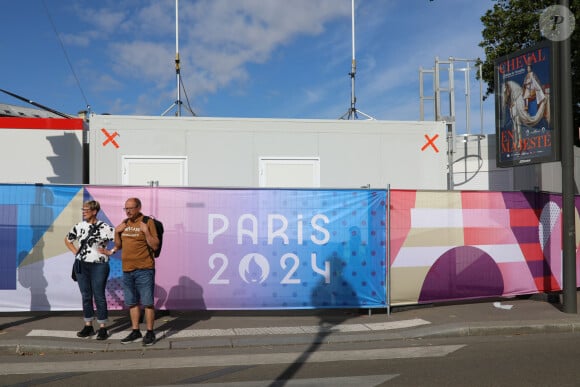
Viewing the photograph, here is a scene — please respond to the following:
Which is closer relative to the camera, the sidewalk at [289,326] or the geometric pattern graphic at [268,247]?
the sidewalk at [289,326]

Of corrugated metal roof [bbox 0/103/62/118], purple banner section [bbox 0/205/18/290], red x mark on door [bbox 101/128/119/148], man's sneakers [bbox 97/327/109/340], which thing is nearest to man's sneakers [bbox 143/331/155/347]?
man's sneakers [bbox 97/327/109/340]

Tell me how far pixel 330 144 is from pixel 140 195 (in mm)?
4684

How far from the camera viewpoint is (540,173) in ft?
38.5

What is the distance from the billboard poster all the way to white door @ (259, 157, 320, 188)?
3.68m

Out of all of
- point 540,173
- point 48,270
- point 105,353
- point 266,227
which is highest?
point 540,173

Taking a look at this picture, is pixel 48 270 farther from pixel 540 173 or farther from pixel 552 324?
pixel 540 173

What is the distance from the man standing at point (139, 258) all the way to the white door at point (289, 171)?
187 inches

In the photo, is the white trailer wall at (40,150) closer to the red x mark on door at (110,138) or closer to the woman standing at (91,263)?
the red x mark on door at (110,138)

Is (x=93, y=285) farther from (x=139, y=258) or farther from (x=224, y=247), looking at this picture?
(x=224, y=247)

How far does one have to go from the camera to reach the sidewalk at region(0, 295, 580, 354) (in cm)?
695

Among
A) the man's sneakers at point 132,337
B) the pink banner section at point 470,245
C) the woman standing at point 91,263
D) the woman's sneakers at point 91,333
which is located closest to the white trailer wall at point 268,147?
the pink banner section at point 470,245

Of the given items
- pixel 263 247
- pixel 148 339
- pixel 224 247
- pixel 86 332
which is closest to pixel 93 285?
pixel 86 332

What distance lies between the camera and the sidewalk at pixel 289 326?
Result: 695 cm

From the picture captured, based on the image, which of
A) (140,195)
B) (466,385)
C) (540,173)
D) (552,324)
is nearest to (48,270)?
(140,195)
